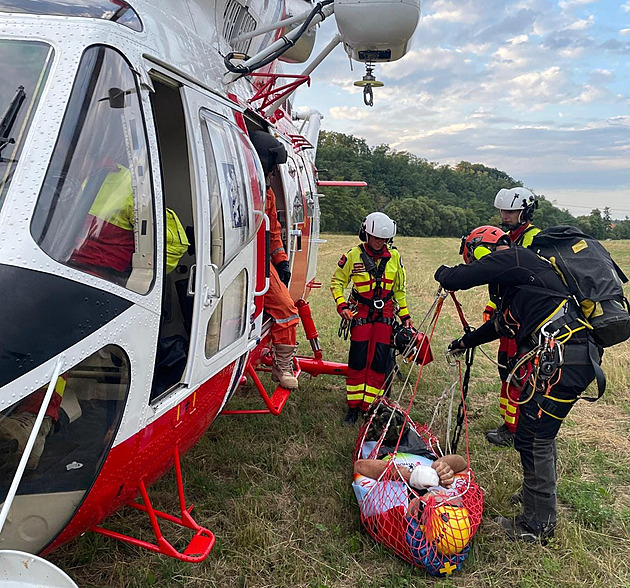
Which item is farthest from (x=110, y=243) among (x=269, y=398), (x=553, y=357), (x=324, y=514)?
(x=553, y=357)

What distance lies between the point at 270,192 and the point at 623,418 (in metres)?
4.56

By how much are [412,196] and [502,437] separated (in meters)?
55.1

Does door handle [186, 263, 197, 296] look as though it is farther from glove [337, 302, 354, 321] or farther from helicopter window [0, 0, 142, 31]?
glove [337, 302, 354, 321]

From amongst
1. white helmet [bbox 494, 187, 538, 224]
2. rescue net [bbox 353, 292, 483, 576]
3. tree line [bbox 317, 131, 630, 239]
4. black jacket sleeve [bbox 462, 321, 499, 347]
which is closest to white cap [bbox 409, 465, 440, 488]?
rescue net [bbox 353, 292, 483, 576]

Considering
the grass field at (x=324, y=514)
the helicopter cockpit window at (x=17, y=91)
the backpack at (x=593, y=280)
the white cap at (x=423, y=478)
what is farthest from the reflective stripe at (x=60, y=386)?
the backpack at (x=593, y=280)

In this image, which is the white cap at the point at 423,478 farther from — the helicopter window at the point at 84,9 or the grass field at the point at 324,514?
the helicopter window at the point at 84,9

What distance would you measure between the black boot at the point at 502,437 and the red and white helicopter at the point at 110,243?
10.1 feet

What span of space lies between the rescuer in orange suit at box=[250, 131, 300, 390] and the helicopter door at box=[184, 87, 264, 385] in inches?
20.0

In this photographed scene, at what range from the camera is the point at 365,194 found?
52.4 meters

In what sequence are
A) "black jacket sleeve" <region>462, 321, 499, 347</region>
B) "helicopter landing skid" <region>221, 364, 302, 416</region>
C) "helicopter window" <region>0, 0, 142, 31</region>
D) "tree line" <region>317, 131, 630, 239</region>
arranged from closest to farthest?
1. "helicopter window" <region>0, 0, 142, 31</region>
2. "helicopter landing skid" <region>221, 364, 302, 416</region>
3. "black jacket sleeve" <region>462, 321, 499, 347</region>
4. "tree line" <region>317, 131, 630, 239</region>

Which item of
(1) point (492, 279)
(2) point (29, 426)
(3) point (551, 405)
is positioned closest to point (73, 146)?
(2) point (29, 426)

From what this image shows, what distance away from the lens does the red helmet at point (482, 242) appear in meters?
4.27

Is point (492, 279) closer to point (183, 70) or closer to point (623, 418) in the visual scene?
point (183, 70)

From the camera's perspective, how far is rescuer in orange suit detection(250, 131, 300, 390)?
4109 millimetres
